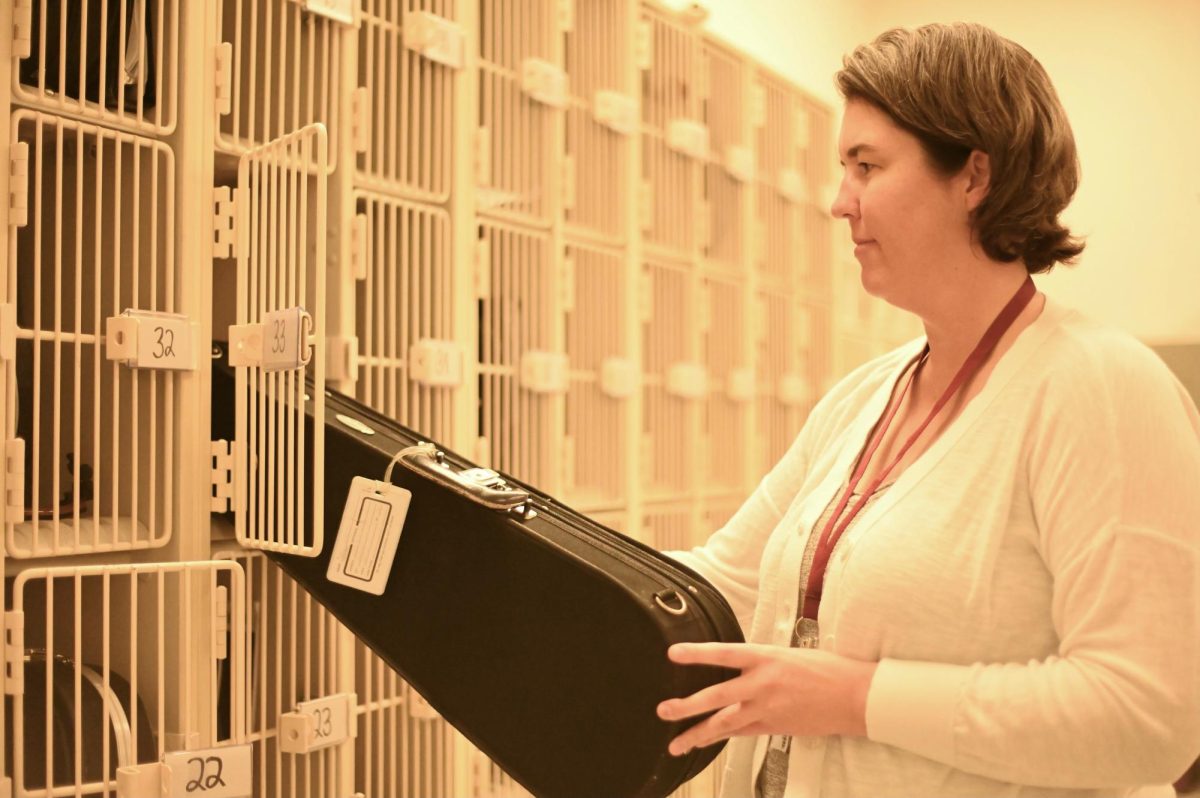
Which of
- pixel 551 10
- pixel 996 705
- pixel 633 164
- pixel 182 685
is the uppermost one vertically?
pixel 551 10

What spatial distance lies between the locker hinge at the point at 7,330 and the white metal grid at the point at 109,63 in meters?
0.26

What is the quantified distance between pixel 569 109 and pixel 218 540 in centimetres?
109

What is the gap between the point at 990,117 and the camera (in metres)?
0.94

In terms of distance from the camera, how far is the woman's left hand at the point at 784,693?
89cm

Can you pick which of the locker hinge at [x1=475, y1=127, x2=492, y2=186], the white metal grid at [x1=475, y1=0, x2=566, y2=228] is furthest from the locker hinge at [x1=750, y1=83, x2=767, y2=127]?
the locker hinge at [x1=475, y1=127, x2=492, y2=186]

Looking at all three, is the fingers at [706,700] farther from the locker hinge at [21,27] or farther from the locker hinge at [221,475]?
the locker hinge at [21,27]

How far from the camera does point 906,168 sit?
970 mm

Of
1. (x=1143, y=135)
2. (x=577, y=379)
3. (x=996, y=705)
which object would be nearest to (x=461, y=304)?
(x=577, y=379)

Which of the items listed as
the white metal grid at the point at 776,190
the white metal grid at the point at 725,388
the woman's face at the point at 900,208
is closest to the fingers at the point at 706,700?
the woman's face at the point at 900,208

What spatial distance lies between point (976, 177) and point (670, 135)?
1439 millimetres

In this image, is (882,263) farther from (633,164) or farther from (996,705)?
(633,164)

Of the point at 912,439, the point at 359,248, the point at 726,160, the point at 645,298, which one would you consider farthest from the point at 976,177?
the point at 726,160

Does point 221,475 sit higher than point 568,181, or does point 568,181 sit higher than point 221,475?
point 568,181

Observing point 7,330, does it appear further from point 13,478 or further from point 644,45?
point 644,45
